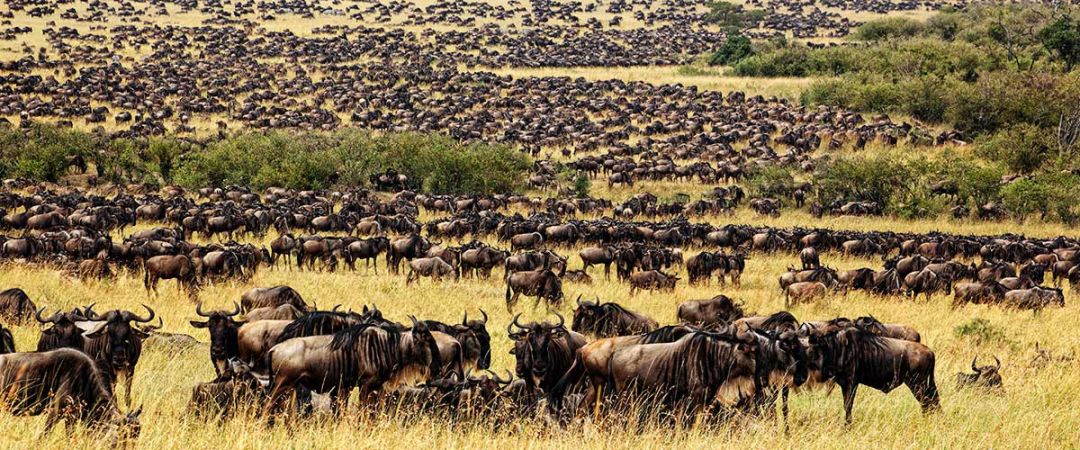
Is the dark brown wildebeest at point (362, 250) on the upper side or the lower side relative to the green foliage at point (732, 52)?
upper

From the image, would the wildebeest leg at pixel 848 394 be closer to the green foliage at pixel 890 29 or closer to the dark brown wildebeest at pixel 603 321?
the dark brown wildebeest at pixel 603 321

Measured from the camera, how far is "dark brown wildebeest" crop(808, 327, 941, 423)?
9984 millimetres

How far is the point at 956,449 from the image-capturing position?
Answer: 28.7ft

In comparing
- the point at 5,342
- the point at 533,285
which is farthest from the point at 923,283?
the point at 5,342

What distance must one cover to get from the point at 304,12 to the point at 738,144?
83261 mm

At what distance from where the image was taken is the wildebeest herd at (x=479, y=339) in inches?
346

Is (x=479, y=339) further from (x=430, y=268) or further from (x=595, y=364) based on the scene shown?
(x=430, y=268)

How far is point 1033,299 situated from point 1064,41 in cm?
5869

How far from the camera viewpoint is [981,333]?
614 inches

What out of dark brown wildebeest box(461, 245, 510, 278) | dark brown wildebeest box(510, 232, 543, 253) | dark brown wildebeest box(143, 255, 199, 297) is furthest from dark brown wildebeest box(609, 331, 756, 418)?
dark brown wildebeest box(510, 232, 543, 253)

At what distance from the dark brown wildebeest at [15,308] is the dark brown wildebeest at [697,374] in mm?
9856

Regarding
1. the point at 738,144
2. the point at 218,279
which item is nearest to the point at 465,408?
the point at 218,279

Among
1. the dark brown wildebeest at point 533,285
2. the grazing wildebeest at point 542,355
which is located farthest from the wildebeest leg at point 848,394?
the dark brown wildebeest at point 533,285

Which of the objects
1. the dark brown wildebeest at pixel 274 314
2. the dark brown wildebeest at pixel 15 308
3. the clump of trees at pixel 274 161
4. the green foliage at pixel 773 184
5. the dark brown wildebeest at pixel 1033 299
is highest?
the dark brown wildebeest at pixel 274 314
